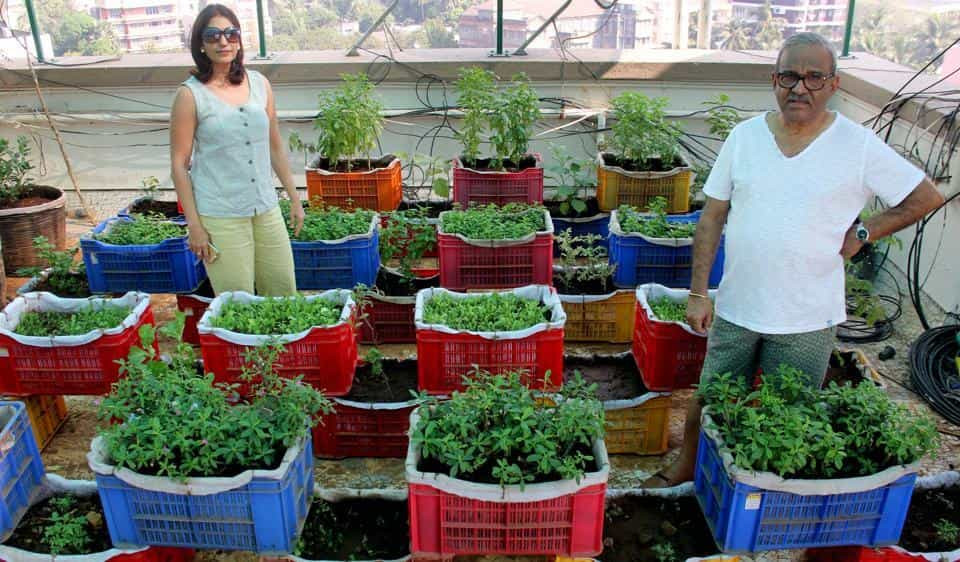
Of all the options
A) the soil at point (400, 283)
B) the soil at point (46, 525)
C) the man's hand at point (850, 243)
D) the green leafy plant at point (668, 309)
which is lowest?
the soil at point (46, 525)

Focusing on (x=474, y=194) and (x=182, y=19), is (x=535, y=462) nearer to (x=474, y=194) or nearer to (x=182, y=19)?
(x=474, y=194)

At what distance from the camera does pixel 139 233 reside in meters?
4.52

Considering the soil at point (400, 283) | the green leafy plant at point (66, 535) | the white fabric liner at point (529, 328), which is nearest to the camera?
the green leafy plant at point (66, 535)

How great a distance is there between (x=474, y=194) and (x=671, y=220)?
1422 millimetres

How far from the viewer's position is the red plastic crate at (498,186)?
5445 mm

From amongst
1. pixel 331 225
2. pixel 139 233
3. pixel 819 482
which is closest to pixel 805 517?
pixel 819 482

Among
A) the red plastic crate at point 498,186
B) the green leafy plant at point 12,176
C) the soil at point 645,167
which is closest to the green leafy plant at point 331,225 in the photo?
the red plastic crate at point 498,186

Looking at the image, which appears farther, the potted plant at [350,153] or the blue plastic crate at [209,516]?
the potted plant at [350,153]

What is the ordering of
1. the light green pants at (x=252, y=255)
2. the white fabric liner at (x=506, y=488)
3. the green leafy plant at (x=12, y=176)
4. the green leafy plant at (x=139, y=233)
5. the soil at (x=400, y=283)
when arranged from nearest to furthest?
the white fabric liner at (x=506, y=488), the light green pants at (x=252, y=255), the green leafy plant at (x=139, y=233), the soil at (x=400, y=283), the green leafy plant at (x=12, y=176)

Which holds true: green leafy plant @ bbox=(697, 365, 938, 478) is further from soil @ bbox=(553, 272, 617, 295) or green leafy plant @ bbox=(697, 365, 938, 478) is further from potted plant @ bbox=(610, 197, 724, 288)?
soil @ bbox=(553, 272, 617, 295)

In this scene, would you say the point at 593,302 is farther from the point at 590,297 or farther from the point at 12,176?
the point at 12,176

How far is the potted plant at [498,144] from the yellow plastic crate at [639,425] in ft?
7.28

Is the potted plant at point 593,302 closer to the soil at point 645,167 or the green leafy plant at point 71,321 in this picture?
the soil at point 645,167

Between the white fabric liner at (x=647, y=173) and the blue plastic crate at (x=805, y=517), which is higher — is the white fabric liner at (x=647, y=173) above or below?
above
